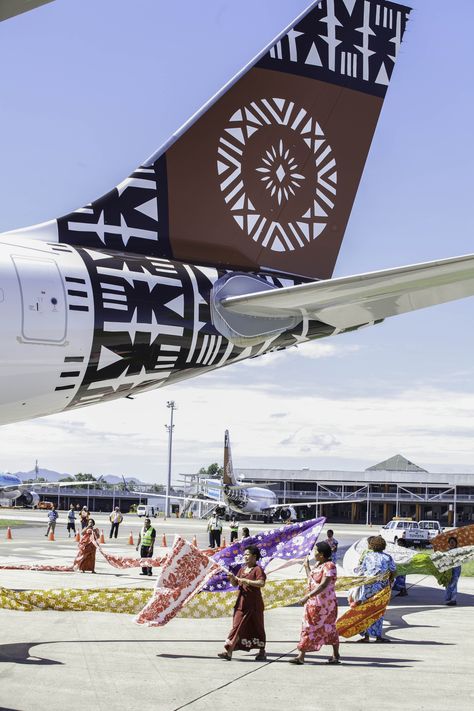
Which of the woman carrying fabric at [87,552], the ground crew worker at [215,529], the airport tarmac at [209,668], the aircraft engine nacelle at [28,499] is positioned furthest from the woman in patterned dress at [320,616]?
the aircraft engine nacelle at [28,499]

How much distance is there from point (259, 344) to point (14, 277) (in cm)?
407

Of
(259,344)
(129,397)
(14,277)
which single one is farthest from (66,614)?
(14,277)

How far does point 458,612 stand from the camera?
16188 mm

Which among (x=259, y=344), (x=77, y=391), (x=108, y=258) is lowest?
(x=77, y=391)

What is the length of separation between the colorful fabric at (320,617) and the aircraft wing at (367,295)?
11.0 ft

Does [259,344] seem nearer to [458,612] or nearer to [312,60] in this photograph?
[312,60]

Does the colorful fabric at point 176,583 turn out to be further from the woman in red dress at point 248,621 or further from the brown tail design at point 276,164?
the brown tail design at point 276,164

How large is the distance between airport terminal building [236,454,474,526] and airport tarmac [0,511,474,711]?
83.2 meters

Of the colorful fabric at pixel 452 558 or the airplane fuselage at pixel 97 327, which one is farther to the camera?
the colorful fabric at pixel 452 558

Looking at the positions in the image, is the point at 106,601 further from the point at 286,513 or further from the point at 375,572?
the point at 286,513

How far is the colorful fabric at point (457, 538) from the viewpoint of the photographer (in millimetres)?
18828

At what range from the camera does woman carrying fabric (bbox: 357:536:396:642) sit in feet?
41.0

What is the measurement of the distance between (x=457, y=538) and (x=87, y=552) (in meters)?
9.52

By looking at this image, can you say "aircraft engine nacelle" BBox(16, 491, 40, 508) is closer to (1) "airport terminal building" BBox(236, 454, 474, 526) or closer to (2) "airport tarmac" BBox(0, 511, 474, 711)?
(1) "airport terminal building" BBox(236, 454, 474, 526)
